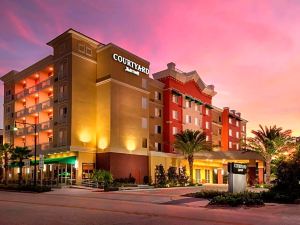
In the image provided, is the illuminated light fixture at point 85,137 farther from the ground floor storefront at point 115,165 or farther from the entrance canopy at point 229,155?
the entrance canopy at point 229,155

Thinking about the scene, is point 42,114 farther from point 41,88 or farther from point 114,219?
point 114,219

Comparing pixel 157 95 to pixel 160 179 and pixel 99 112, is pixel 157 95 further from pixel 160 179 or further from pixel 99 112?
pixel 160 179

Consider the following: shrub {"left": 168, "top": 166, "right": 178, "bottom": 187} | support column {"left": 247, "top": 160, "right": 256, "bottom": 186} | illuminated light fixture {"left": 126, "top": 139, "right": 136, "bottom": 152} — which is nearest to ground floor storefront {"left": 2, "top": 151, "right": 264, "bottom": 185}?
support column {"left": 247, "top": 160, "right": 256, "bottom": 186}

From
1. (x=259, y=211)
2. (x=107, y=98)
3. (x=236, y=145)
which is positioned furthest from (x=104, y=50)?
(x=236, y=145)

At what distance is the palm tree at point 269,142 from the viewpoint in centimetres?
4616

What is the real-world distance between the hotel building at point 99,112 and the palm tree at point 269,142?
6.74 metres

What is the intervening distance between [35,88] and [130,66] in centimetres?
1684

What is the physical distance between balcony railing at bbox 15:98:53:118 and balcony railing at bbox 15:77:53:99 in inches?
97.8

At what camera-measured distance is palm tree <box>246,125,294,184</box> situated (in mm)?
46156

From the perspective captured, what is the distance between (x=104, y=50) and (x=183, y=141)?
1805 centimetres

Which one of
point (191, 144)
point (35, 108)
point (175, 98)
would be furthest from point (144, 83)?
point (35, 108)

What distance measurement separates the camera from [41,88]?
59.8 meters

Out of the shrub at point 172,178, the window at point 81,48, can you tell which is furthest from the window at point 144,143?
the window at point 81,48

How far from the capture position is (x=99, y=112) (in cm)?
5450
